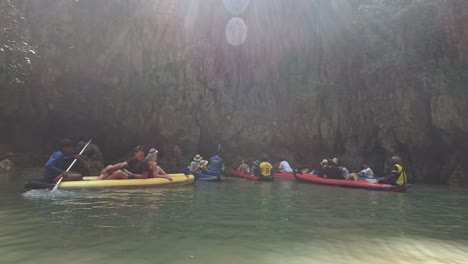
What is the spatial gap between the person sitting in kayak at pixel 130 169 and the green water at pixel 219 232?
2.66 metres

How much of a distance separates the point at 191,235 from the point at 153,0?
71.8 feet

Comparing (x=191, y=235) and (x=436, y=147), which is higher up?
(x=436, y=147)

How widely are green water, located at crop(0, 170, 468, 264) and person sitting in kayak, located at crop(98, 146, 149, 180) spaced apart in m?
2.66

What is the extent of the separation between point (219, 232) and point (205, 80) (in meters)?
20.0

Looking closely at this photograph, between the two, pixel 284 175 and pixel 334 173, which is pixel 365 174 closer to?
pixel 334 173

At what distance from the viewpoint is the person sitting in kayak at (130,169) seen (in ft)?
35.6

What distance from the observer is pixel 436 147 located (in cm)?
1858

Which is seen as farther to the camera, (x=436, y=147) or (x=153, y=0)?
(x=153, y=0)

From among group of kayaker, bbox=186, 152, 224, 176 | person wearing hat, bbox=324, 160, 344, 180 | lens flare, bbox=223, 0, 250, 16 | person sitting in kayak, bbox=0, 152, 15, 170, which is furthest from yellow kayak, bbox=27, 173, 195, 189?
lens flare, bbox=223, 0, 250, 16

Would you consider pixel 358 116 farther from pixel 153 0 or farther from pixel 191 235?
pixel 191 235

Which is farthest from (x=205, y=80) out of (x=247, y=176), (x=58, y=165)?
(x=58, y=165)

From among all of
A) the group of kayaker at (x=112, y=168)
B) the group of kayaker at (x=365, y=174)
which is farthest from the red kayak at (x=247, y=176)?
the group of kayaker at (x=112, y=168)

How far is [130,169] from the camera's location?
1156cm

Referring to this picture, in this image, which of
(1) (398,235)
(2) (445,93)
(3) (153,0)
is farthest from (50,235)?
(3) (153,0)
